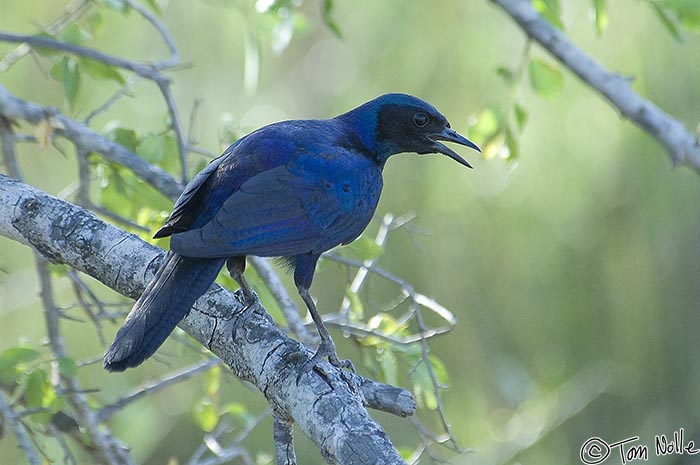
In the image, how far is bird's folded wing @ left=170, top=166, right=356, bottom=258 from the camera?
105 inches

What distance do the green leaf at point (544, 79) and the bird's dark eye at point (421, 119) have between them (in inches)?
16.0

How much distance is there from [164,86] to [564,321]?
3219 millimetres

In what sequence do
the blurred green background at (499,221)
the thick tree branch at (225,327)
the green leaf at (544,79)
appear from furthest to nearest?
the blurred green background at (499,221)
the green leaf at (544,79)
the thick tree branch at (225,327)

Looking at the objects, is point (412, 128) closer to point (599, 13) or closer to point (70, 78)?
point (599, 13)

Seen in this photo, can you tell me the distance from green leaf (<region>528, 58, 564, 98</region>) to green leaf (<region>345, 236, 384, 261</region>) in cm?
87

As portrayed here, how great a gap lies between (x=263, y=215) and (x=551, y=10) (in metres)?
1.33

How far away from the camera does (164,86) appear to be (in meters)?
3.27

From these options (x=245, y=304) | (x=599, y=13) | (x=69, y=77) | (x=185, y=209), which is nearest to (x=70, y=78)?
(x=69, y=77)

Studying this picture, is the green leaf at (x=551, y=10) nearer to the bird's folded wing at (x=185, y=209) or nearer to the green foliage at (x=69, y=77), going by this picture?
the bird's folded wing at (x=185, y=209)

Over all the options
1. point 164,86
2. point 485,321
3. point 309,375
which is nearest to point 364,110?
point 164,86

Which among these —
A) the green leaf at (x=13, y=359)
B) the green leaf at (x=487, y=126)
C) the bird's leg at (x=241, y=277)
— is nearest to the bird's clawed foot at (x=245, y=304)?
the bird's leg at (x=241, y=277)

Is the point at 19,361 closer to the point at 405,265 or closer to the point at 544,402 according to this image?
the point at 405,265
